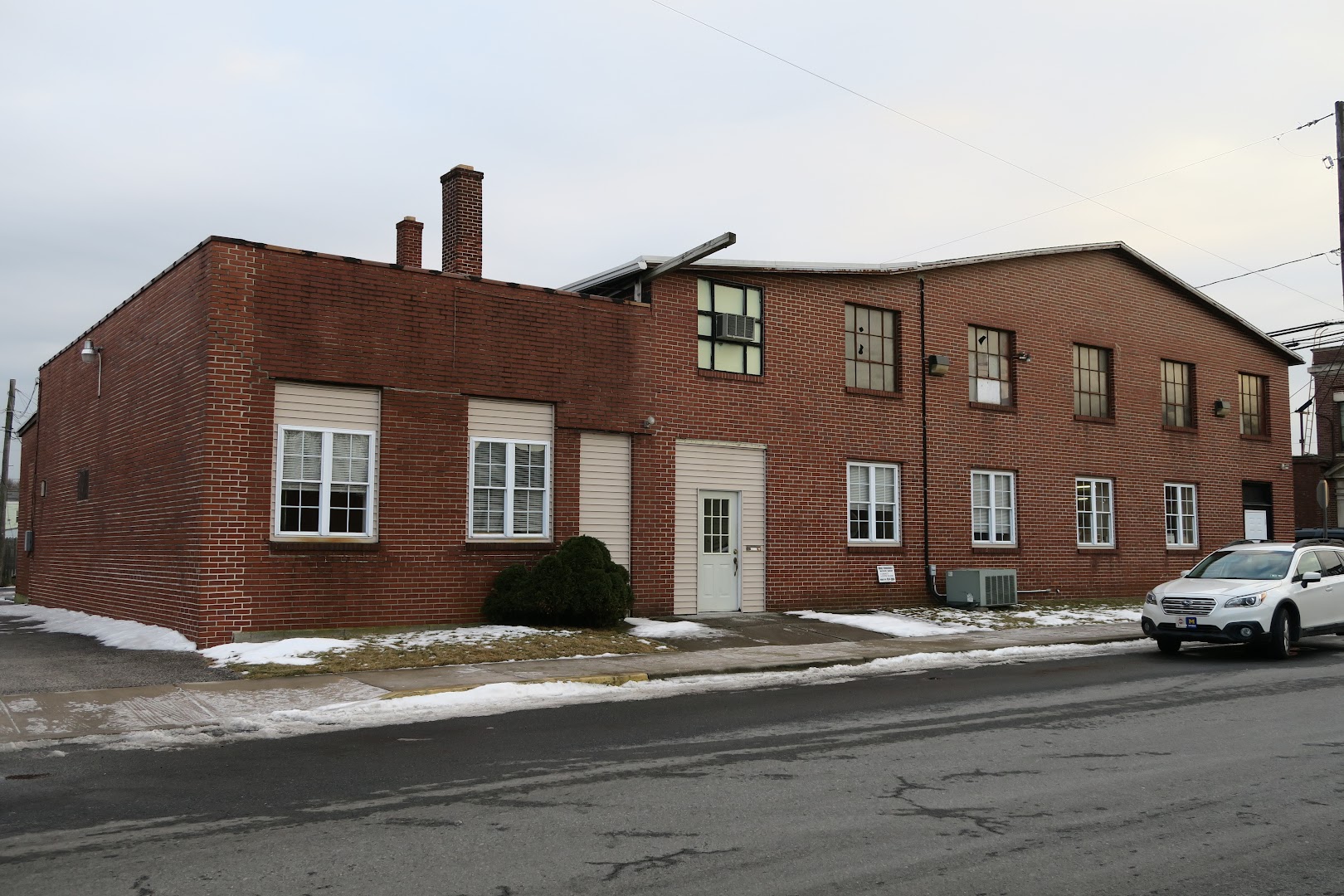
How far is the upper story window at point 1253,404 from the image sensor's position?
30.0 meters

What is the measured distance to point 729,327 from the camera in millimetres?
19516

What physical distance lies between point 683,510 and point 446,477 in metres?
4.51

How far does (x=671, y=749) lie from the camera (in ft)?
27.5

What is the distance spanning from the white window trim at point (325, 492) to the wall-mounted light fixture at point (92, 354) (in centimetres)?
664

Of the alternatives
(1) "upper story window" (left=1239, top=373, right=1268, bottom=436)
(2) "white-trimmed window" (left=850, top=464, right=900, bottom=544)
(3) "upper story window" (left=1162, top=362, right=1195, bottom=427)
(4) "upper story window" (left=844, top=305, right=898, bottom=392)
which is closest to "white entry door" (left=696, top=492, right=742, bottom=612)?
(2) "white-trimmed window" (left=850, top=464, right=900, bottom=544)

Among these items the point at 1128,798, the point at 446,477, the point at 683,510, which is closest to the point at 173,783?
the point at 1128,798

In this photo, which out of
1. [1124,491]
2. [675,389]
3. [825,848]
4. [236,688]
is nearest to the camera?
[825,848]

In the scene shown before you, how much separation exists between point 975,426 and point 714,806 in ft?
59.1

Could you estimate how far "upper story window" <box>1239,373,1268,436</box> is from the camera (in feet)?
98.5

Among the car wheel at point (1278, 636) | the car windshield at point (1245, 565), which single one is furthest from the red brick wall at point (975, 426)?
the car wheel at point (1278, 636)

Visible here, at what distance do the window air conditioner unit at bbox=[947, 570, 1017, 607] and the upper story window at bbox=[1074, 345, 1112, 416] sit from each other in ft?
18.6

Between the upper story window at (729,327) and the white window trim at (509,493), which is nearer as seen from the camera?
the white window trim at (509,493)

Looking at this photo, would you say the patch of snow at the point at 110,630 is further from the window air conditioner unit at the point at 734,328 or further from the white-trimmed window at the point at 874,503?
the white-trimmed window at the point at 874,503

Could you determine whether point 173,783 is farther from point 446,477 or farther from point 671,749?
point 446,477
